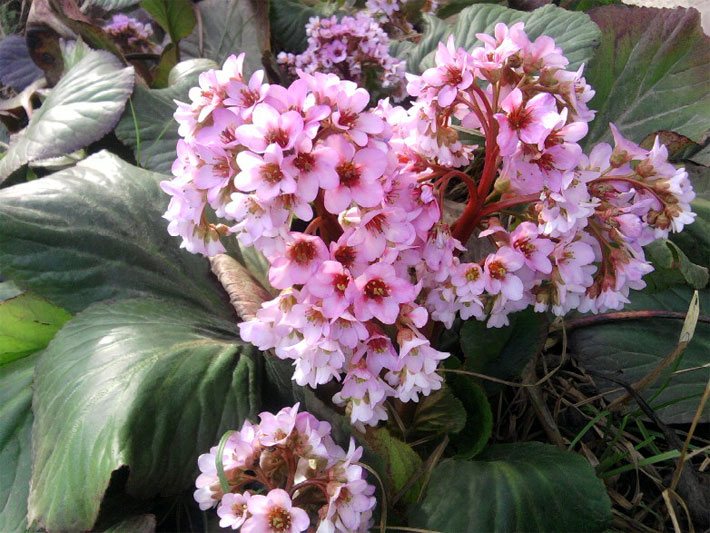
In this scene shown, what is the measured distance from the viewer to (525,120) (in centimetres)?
62

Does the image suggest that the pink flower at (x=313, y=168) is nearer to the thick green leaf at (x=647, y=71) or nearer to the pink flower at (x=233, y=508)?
the pink flower at (x=233, y=508)

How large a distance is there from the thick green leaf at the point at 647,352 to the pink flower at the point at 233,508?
66cm

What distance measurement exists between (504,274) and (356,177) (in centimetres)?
20

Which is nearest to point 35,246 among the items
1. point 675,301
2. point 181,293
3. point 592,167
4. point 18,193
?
point 18,193

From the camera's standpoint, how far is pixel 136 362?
80cm

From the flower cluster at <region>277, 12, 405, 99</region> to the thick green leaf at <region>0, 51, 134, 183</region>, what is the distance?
1.30 feet

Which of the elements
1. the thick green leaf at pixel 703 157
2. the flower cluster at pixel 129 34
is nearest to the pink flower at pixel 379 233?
the thick green leaf at pixel 703 157

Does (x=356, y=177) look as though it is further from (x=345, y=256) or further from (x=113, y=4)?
(x=113, y=4)

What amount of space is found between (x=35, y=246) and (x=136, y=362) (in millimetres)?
295

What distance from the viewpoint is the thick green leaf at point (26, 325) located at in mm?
994

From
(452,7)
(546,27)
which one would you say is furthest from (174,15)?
(546,27)

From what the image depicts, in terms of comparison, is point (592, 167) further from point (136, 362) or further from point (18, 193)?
point (18, 193)

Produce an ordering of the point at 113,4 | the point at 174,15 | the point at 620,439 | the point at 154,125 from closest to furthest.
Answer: the point at 620,439 → the point at 154,125 → the point at 174,15 → the point at 113,4

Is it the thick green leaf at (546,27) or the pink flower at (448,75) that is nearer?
the pink flower at (448,75)
